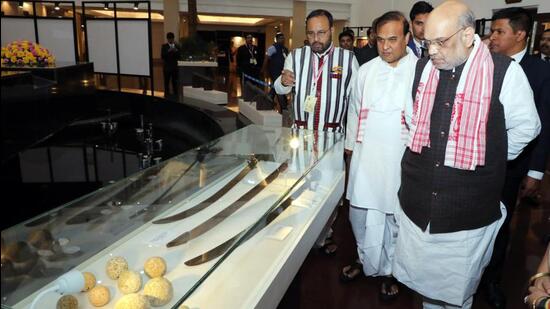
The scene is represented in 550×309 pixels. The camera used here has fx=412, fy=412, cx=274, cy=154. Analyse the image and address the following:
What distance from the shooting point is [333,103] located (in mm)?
2816

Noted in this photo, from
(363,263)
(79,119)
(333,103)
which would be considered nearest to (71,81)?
(79,119)

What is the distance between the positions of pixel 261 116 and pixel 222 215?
15.3ft

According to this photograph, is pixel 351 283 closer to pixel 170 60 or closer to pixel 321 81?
pixel 321 81

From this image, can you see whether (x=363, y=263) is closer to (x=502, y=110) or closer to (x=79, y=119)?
(x=502, y=110)

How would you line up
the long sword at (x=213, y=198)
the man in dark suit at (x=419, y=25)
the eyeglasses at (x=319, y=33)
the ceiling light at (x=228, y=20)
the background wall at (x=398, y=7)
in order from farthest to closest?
the ceiling light at (x=228, y=20), the background wall at (x=398, y=7), the man in dark suit at (x=419, y=25), the eyeglasses at (x=319, y=33), the long sword at (x=213, y=198)

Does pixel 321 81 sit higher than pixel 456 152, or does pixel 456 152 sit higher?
pixel 321 81

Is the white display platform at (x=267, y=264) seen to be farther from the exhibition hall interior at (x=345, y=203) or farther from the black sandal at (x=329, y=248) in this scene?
the black sandal at (x=329, y=248)

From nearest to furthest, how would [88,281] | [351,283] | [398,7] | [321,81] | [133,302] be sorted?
[133,302] → [88,281] → [351,283] → [321,81] → [398,7]

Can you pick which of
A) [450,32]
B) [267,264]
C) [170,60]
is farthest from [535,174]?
[170,60]

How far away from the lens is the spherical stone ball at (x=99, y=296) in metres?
1.08

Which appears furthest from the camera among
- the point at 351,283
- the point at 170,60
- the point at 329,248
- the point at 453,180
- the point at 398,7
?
the point at 398,7

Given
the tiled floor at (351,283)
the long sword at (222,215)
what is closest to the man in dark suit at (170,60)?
the tiled floor at (351,283)

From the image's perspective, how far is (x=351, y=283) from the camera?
2605mm

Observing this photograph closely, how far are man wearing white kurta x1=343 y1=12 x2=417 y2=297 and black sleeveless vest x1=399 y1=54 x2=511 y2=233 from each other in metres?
0.32
